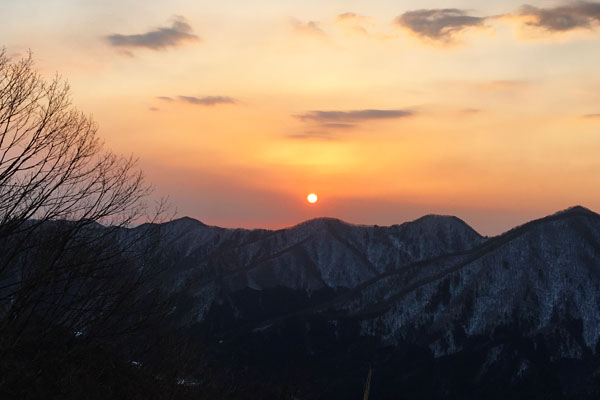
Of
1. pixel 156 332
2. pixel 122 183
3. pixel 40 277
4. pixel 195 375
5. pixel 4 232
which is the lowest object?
pixel 195 375

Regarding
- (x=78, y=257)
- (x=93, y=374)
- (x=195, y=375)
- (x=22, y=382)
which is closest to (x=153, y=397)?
(x=93, y=374)

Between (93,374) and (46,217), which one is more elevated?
(46,217)

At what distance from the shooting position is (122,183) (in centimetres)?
3166

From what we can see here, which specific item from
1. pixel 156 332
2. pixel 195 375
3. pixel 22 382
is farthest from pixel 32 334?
pixel 195 375

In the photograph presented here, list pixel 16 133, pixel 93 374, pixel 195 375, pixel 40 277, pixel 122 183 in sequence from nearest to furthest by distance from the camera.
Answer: pixel 40 277
pixel 16 133
pixel 122 183
pixel 93 374
pixel 195 375

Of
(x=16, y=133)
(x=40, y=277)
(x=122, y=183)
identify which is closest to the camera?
(x=40, y=277)

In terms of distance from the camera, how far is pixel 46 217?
86.0 ft

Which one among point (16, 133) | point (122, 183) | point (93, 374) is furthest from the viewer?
point (93, 374)

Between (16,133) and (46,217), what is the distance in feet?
10.2

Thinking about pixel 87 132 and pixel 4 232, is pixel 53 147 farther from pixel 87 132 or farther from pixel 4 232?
pixel 4 232

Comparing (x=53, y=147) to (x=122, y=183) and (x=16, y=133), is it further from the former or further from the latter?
(x=122, y=183)

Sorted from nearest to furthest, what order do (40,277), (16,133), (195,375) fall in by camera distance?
(40,277) < (16,133) < (195,375)

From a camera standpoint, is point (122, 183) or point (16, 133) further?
point (122, 183)

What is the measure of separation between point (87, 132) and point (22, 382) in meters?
9.75
